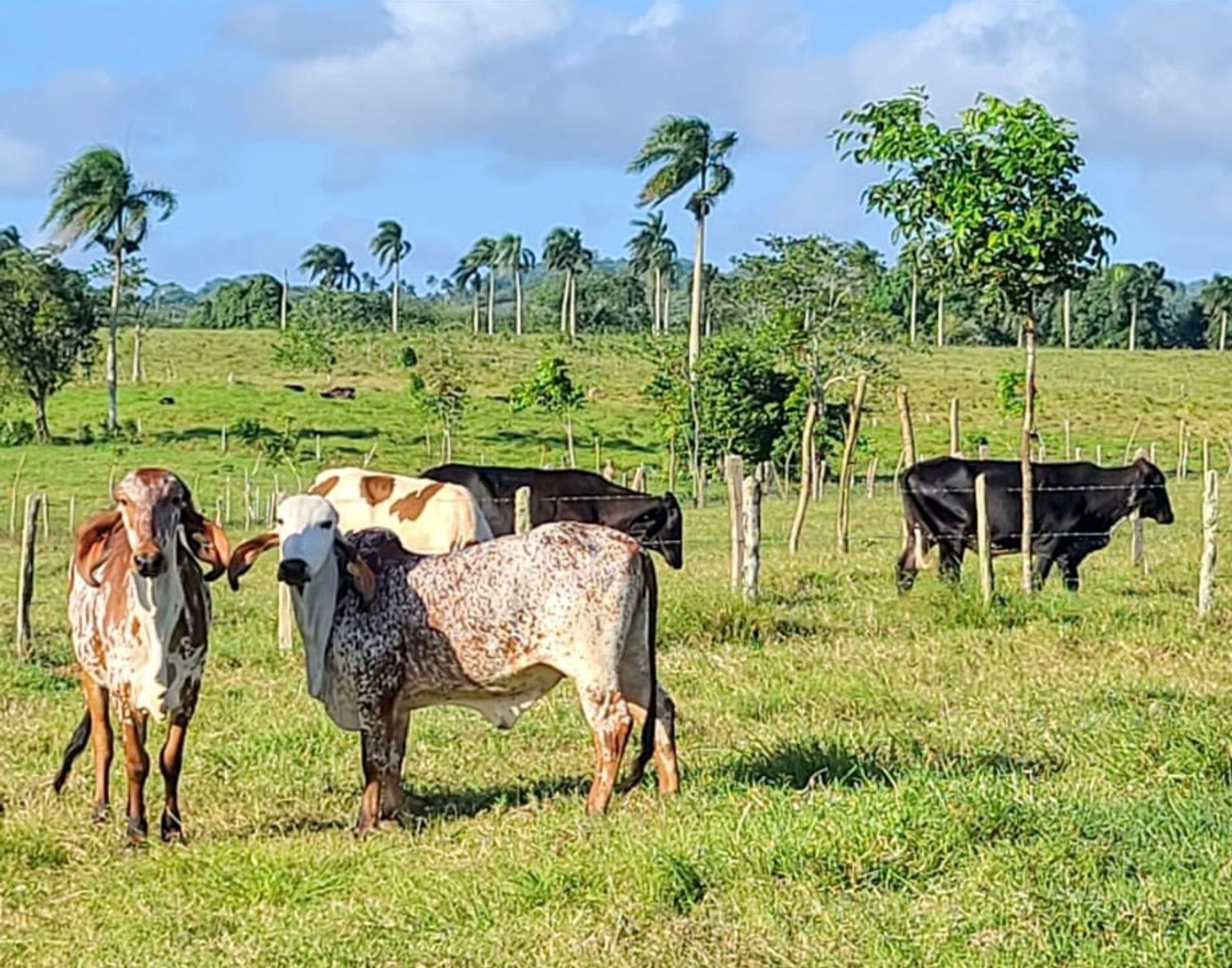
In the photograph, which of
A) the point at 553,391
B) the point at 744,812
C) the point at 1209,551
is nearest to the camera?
the point at 744,812

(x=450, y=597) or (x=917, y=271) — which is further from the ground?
(x=917, y=271)

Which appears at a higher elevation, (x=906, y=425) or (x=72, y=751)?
(x=906, y=425)

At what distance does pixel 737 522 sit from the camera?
14594mm

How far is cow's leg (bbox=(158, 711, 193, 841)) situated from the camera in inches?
281

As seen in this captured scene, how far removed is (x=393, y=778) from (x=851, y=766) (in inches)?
80.8

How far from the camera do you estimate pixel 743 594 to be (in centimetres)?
1362

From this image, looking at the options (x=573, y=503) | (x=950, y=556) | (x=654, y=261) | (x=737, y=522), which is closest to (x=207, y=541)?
(x=737, y=522)

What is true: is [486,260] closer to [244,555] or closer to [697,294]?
[697,294]

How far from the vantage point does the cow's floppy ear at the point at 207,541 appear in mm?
7469

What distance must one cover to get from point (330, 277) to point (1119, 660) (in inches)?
4051

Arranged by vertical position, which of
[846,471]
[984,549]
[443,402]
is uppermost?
[443,402]

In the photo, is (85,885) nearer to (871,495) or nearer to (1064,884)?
(1064,884)

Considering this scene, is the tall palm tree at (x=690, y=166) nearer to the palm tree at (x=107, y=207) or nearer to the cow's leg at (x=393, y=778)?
the palm tree at (x=107, y=207)

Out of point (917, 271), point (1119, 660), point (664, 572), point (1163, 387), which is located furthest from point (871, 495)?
point (1163, 387)
